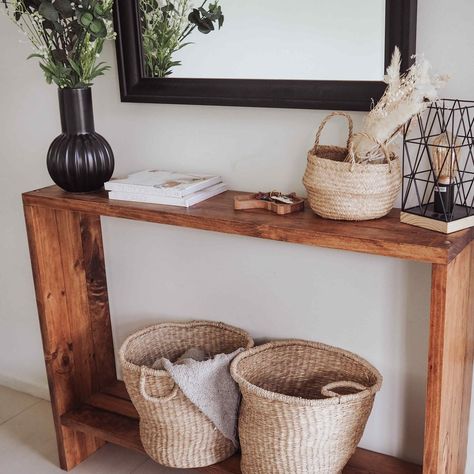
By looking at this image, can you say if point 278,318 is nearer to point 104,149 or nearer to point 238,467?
point 238,467

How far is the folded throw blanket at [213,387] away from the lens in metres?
1.73

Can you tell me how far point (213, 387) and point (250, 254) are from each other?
393 mm

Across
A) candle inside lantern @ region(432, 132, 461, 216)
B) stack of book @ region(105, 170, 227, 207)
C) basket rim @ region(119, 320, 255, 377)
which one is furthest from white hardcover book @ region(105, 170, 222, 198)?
candle inside lantern @ region(432, 132, 461, 216)

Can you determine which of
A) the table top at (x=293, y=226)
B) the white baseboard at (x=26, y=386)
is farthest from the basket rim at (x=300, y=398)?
the white baseboard at (x=26, y=386)

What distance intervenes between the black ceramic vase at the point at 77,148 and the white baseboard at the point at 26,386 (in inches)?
41.3

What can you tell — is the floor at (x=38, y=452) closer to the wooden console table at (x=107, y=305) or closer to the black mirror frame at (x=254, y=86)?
the wooden console table at (x=107, y=305)

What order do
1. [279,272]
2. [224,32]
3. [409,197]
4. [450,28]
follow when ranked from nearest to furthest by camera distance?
[450,28]
[409,197]
[224,32]
[279,272]

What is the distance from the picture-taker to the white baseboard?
102 inches

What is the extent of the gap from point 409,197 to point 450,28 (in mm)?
396

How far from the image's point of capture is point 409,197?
163 centimetres

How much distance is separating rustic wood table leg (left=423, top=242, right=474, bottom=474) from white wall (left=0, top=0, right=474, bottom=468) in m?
0.11

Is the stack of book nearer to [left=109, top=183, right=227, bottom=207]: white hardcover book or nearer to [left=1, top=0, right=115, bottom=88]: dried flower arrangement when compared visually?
[left=109, top=183, right=227, bottom=207]: white hardcover book

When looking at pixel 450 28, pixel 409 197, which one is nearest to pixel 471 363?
pixel 409 197

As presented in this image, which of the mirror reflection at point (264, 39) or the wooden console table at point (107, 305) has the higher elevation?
the mirror reflection at point (264, 39)
